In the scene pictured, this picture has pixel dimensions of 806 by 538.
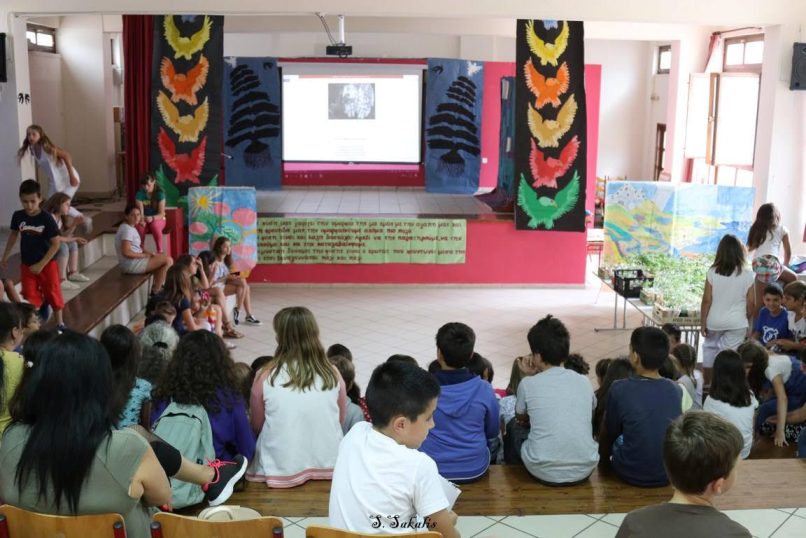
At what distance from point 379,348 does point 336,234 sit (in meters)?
2.44

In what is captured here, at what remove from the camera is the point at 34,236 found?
6.09 metres

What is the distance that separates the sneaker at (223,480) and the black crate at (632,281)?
498 cm

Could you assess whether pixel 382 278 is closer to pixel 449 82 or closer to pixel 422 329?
pixel 422 329

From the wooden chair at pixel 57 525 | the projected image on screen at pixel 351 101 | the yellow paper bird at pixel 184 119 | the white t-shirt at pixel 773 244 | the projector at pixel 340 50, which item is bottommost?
the wooden chair at pixel 57 525

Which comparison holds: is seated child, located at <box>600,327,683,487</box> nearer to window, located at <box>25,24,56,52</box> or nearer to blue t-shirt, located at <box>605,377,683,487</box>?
blue t-shirt, located at <box>605,377,683,487</box>

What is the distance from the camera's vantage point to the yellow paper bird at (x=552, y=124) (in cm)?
945

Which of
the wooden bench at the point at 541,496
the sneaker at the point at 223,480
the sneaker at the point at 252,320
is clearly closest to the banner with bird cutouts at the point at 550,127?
the sneaker at the point at 252,320

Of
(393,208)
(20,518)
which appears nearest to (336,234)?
(393,208)

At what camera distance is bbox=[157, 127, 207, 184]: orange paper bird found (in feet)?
31.1

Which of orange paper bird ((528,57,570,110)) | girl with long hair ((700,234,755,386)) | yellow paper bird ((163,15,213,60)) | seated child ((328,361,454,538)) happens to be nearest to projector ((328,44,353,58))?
yellow paper bird ((163,15,213,60))

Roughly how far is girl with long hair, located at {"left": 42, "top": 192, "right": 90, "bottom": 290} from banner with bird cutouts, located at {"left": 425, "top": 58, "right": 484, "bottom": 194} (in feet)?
21.2

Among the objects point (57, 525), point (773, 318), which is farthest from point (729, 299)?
point (57, 525)

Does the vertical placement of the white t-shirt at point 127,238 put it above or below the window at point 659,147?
below

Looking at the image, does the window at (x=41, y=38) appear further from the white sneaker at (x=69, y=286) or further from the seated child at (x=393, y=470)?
the seated child at (x=393, y=470)
